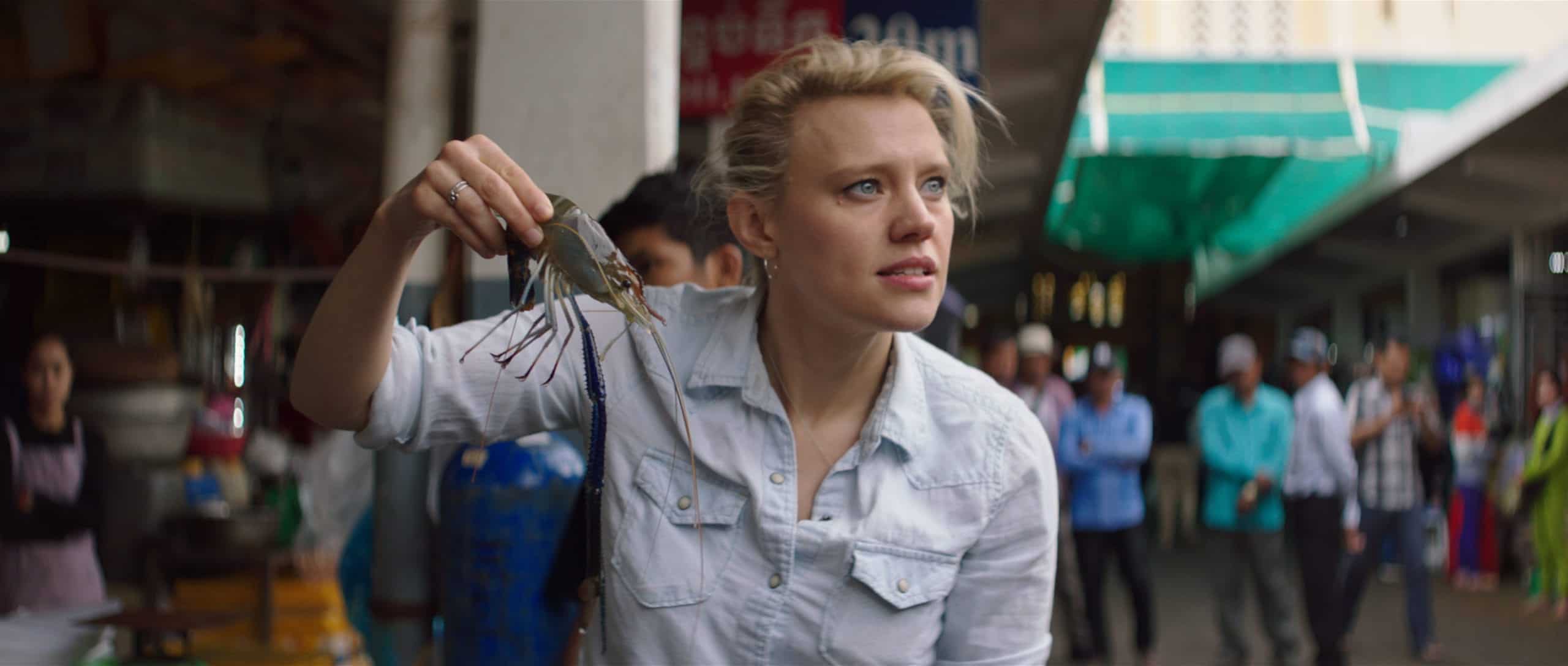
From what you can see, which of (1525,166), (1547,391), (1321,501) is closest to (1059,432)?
(1321,501)

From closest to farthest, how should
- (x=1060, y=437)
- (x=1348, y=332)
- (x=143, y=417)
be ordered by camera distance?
(x=143, y=417) → (x=1060, y=437) → (x=1348, y=332)

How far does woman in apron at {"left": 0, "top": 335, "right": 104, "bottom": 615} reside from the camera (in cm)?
367

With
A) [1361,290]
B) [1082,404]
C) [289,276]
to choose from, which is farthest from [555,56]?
[1361,290]

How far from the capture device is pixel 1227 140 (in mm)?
11625

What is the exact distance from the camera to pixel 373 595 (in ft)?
14.4

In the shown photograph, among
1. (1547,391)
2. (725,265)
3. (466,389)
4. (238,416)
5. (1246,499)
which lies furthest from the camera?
(1547,391)

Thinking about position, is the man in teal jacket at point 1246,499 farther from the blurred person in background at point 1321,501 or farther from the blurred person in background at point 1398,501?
the blurred person in background at point 1398,501

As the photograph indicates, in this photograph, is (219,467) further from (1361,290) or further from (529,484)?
(1361,290)

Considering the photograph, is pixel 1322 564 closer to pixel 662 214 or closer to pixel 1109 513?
pixel 1109 513

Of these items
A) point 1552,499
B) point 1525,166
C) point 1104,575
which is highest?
point 1525,166

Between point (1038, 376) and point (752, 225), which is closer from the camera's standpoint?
point (752, 225)

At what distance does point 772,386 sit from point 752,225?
255 millimetres

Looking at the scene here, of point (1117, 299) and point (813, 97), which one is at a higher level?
point (1117, 299)

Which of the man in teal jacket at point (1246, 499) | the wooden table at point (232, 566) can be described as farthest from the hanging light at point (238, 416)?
the man in teal jacket at point (1246, 499)
